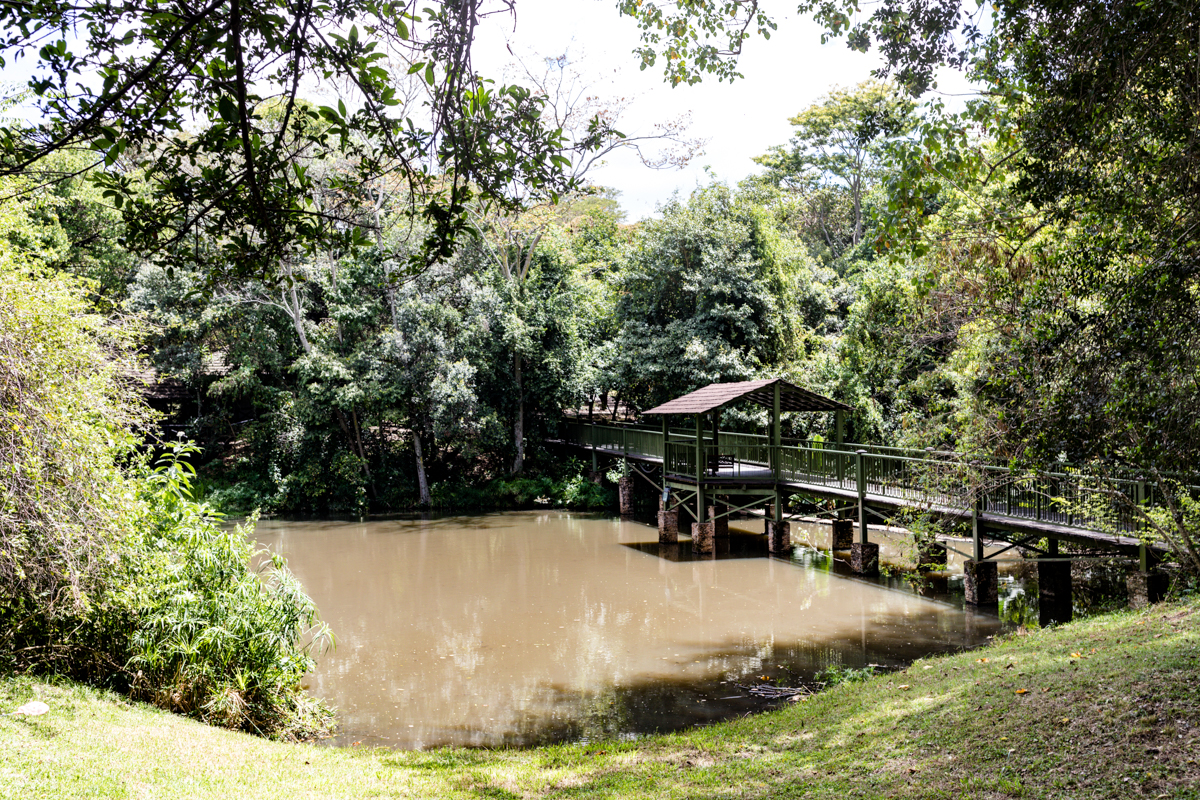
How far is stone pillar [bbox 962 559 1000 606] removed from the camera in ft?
44.2

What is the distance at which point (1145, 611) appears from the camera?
9.59 m

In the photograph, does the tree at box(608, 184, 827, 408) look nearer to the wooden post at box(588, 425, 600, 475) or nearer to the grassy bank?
the wooden post at box(588, 425, 600, 475)

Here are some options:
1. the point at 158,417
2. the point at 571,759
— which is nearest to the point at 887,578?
the point at 571,759

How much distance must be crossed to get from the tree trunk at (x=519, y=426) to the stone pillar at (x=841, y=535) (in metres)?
12.3

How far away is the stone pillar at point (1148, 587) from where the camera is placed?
1055cm

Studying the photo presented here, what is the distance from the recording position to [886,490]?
15.8m

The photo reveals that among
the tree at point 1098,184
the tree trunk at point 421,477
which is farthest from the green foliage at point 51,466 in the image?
the tree trunk at point 421,477

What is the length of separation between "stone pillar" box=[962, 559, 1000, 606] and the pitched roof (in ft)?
17.0

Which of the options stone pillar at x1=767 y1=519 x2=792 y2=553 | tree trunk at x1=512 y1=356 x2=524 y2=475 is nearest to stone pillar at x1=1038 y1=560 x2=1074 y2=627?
stone pillar at x1=767 y1=519 x2=792 y2=553

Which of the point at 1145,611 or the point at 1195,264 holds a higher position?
the point at 1195,264

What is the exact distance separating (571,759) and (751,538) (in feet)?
45.6

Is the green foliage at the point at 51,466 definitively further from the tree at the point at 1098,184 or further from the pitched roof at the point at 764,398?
the pitched roof at the point at 764,398

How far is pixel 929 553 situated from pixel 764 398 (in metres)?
5.62

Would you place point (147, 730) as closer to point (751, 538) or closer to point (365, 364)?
point (751, 538)
